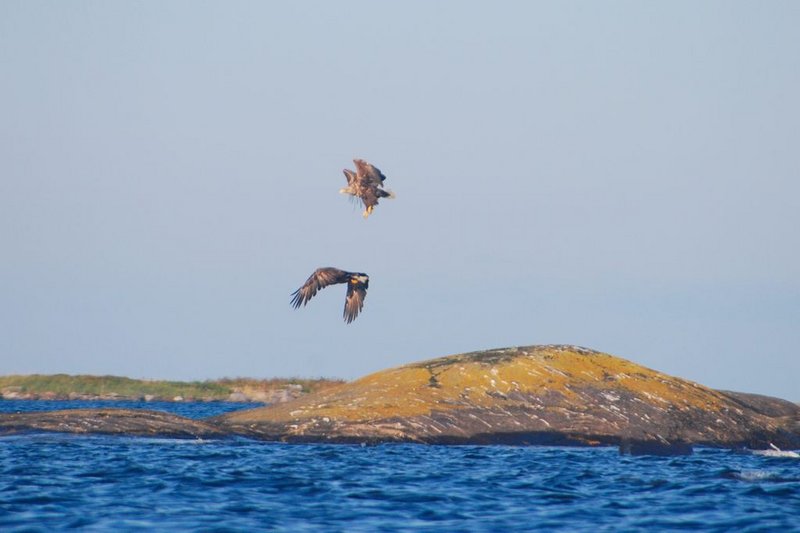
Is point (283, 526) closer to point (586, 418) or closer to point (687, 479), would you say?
point (687, 479)

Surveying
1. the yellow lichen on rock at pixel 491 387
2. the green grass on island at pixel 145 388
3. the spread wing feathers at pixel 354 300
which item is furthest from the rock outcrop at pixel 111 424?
the green grass on island at pixel 145 388

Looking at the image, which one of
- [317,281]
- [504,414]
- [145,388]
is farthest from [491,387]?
[145,388]

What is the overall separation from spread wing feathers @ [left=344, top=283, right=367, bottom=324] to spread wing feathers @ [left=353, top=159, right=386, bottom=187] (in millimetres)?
2205

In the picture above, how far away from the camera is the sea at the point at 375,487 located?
47.2ft

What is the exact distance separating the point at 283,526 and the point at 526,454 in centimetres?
708

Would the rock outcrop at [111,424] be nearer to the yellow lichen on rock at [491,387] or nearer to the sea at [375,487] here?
the sea at [375,487]

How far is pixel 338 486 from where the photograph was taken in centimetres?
1683

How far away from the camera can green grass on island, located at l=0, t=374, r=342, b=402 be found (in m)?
59.3

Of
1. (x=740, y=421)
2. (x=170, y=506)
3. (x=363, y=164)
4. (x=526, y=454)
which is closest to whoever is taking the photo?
(x=170, y=506)

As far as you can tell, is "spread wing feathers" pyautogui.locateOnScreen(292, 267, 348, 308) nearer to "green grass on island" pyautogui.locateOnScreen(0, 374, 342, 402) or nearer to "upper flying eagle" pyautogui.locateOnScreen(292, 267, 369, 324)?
"upper flying eagle" pyautogui.locateOnScreen(292, 267, 369, 324)

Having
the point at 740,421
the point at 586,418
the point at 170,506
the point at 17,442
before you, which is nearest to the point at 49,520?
the point at 170,506

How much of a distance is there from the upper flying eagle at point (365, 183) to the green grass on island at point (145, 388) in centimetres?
3223

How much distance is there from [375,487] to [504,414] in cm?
477

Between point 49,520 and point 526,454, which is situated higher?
point 526,454
